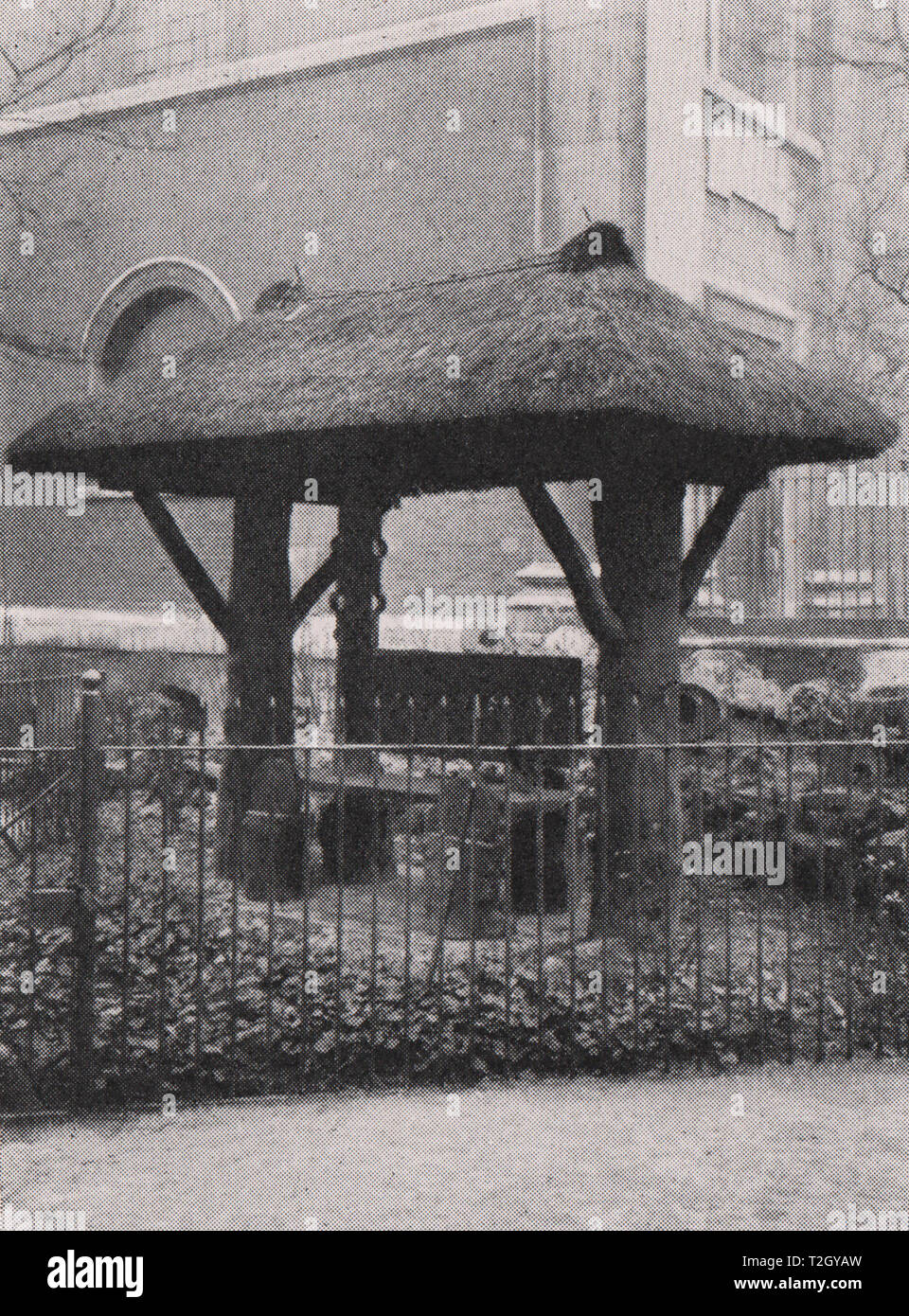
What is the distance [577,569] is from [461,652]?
3.29 m

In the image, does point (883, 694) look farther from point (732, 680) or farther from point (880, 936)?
point (880, 936)

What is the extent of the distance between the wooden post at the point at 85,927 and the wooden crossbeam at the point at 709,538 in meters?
3.49

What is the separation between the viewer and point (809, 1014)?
22.1 ft

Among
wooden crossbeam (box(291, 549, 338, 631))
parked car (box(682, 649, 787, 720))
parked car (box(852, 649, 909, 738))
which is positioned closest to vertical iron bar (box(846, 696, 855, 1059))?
wooden crossbeam (box(291, 549, 338, 631))

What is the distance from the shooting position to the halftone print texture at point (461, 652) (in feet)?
18.6

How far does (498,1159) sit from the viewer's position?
17.1 ft

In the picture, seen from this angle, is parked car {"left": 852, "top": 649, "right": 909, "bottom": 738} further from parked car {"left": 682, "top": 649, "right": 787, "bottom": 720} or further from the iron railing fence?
the iron railing fence

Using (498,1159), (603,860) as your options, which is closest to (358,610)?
(603,860)

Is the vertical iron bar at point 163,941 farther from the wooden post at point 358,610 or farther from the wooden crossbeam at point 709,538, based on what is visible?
the wooden post at point 358,610

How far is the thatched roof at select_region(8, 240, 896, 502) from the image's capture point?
280 inches

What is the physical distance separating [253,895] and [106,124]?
14.0m

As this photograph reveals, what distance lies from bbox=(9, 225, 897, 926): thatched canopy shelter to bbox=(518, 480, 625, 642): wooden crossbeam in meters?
0.01
